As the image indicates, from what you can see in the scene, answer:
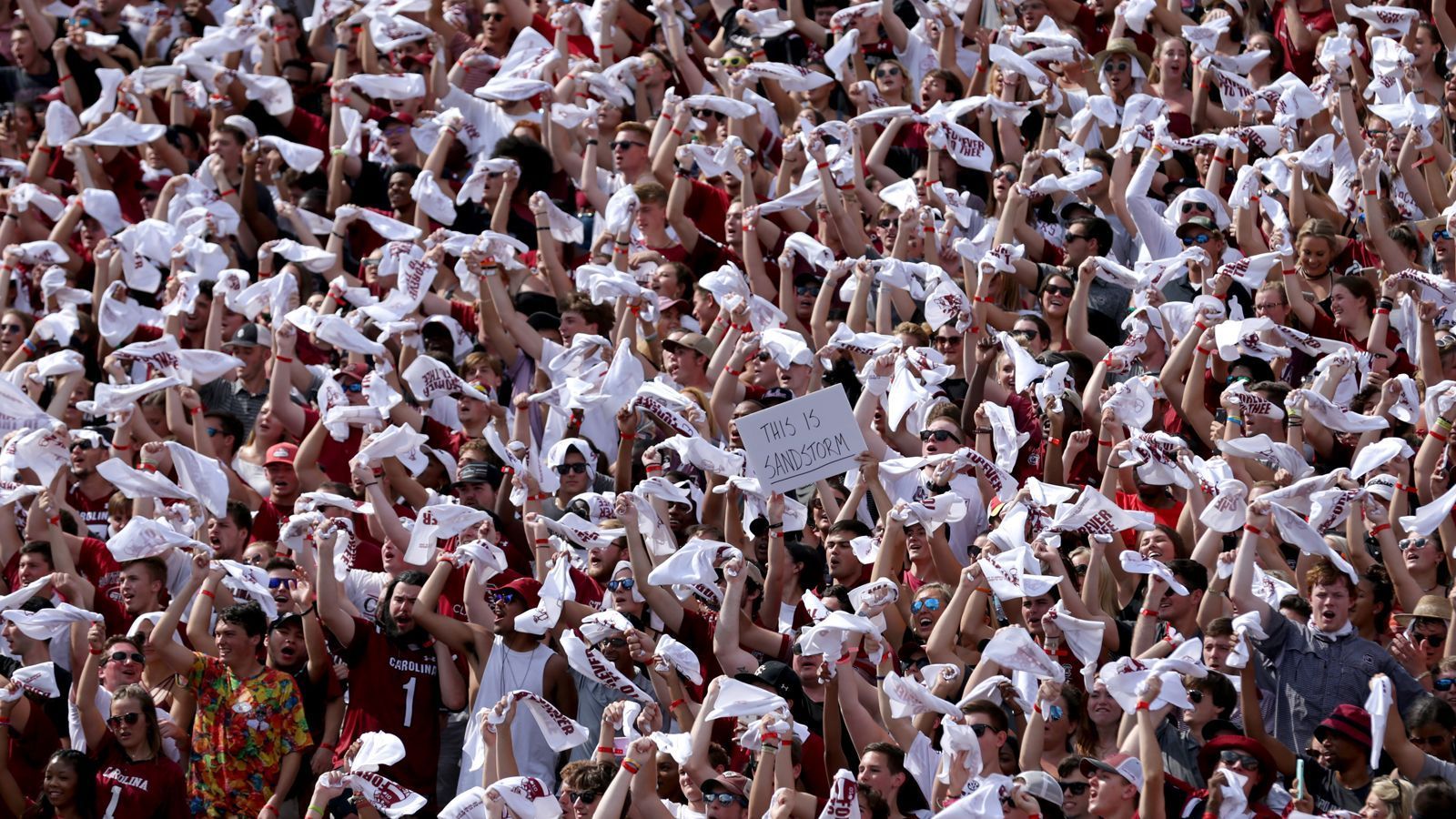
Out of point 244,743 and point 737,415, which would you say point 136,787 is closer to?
point 244,743

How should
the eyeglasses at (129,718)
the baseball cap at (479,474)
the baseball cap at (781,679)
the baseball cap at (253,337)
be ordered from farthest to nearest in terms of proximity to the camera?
the baseball cap at (253,337)
the baseball cap at (479,474)
the eyeglasses at (129,718)
the baseball cap at (781,679)

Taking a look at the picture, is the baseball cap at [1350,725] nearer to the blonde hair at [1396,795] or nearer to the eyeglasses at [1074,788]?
the blonde hair at [1396,795]

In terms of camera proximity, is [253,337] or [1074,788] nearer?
[1074,788]

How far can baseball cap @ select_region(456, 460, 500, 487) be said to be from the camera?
11344 millimetres

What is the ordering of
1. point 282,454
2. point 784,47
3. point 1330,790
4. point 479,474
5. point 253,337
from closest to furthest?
point 1330,790
point 479,474
point 282,454
point 253,337
point 784,47

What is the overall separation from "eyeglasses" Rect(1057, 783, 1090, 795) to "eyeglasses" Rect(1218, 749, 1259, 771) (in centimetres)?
45

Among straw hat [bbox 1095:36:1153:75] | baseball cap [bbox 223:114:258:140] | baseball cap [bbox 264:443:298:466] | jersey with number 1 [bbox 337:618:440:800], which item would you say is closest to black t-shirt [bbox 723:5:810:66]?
straw hat [bbox 1095:36:1153:75]

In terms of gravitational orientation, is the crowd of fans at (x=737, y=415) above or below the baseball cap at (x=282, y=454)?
above

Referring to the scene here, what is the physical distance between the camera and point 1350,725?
9016 mm

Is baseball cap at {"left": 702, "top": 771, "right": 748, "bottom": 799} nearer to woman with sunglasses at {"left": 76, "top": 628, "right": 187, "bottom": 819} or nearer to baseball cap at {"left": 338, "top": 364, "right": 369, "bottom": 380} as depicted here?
woman with sunglasses at {"left": 76, "top": 628, "right": 187, "bottom": 819}

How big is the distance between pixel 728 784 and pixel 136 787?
7.93ft

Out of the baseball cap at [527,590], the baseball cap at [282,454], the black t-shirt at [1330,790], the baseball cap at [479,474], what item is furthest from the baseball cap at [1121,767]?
the baseball cap at [282,454]

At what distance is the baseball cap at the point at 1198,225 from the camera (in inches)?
476

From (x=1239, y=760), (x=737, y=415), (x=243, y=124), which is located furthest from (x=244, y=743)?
(x=243, y=124)
